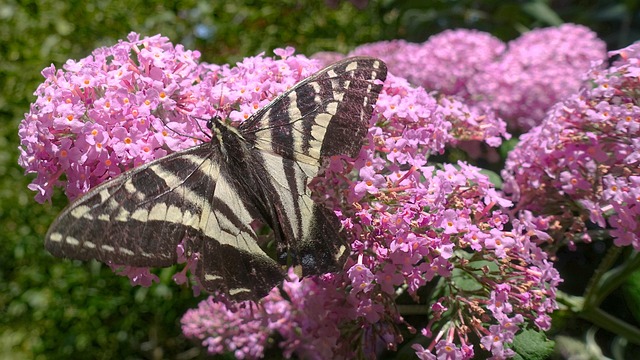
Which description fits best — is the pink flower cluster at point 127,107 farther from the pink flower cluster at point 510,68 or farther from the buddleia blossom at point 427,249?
the pink flower cluster at point 510,68

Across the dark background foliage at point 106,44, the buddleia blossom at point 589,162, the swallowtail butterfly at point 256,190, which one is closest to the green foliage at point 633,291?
the buddleia blossom at point 589,162

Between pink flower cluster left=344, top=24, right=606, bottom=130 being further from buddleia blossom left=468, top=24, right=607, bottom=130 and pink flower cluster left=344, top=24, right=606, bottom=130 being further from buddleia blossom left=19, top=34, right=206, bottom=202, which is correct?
buddleia blossom left=19, top=34, right=206, bottom=202

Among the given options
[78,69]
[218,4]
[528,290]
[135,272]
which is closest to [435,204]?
[528,290]

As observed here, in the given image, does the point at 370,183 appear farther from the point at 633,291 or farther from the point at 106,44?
the point at 106,44

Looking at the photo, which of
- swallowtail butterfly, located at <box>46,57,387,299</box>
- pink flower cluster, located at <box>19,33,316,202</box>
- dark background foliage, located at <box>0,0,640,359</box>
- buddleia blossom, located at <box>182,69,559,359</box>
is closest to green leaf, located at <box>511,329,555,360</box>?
buddleia blossom, located at <box>182,69,559,359</box>

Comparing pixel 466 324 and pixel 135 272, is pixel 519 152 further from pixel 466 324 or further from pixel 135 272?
pixel 135 272

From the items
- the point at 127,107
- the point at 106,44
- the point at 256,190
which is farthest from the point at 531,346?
the point at 106,44

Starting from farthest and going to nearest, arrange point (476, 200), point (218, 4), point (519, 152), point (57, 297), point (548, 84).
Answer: point (218, 4)
point (57, 297)
point (548, 84)
point (519, 152)
point (476, 200)
